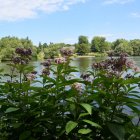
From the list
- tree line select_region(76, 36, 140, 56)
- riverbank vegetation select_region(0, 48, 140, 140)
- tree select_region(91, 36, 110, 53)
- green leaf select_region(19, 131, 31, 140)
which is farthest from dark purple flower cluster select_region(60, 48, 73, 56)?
tree select_region(91, 36, 110, 53)

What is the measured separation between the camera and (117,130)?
303cm

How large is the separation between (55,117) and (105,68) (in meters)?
1.00

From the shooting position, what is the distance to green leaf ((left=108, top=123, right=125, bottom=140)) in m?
2.97

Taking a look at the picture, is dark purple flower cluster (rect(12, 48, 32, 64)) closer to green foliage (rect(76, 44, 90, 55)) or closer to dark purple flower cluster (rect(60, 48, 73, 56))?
dark purple flower cluster (rect(60, 48, 73, 56))

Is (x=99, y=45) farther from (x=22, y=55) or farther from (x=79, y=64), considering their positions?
(x=22, y=55)

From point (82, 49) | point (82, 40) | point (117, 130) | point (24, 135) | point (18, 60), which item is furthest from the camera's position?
point (82, 40)

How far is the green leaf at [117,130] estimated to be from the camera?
2969 mm

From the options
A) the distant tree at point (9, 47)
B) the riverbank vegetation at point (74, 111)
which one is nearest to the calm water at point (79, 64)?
the distant tree at point (9, 47)

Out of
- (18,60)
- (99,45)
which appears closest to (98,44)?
(99,45)

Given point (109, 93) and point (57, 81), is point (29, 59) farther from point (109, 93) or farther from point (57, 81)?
point (109, 93)

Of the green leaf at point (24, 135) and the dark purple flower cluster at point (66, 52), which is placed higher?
the dark purple flower cluster at point (66, 52)

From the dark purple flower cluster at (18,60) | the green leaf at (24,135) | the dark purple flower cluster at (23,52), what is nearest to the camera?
the green leaf at (24,135)

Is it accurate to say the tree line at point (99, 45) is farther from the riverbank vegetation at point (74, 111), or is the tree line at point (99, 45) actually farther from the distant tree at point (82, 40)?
the riverbank vegetation at point (74, 111)

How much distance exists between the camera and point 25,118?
A: 3.42 meters
